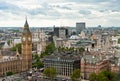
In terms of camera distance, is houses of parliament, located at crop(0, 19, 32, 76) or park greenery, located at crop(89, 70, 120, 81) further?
houses of parliament, located at crop(0, 19, 32, 76)

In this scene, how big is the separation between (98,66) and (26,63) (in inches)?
1131

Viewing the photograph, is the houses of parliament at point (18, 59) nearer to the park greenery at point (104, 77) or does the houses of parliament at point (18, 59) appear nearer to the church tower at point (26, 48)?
the church tower at point (26, 48)

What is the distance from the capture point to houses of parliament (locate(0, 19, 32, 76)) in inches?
3767

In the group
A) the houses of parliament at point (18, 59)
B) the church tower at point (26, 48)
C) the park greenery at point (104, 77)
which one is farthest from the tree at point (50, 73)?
the church tower at point (26, 48)

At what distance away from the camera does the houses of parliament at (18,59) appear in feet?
314

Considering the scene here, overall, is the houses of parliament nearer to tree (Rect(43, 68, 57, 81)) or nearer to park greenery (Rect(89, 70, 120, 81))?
tree (Rect(43, 68, 57, 81))

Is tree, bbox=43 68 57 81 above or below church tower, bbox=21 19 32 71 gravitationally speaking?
below

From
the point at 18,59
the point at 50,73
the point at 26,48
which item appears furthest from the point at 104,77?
the point at 26,48

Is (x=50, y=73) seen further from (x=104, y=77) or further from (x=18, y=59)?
(x=18, y=59)

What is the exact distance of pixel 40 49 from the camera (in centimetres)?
14512

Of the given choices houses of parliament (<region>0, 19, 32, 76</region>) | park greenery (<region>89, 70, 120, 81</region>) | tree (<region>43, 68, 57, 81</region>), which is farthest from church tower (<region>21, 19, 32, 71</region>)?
park greenery (<region>89, 70, 120, 81</region>)

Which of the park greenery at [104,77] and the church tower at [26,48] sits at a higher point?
the church tower at [26,48]

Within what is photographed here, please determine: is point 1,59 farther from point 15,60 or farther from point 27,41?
point 27,41

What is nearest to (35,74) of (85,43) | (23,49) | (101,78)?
(23,49)
